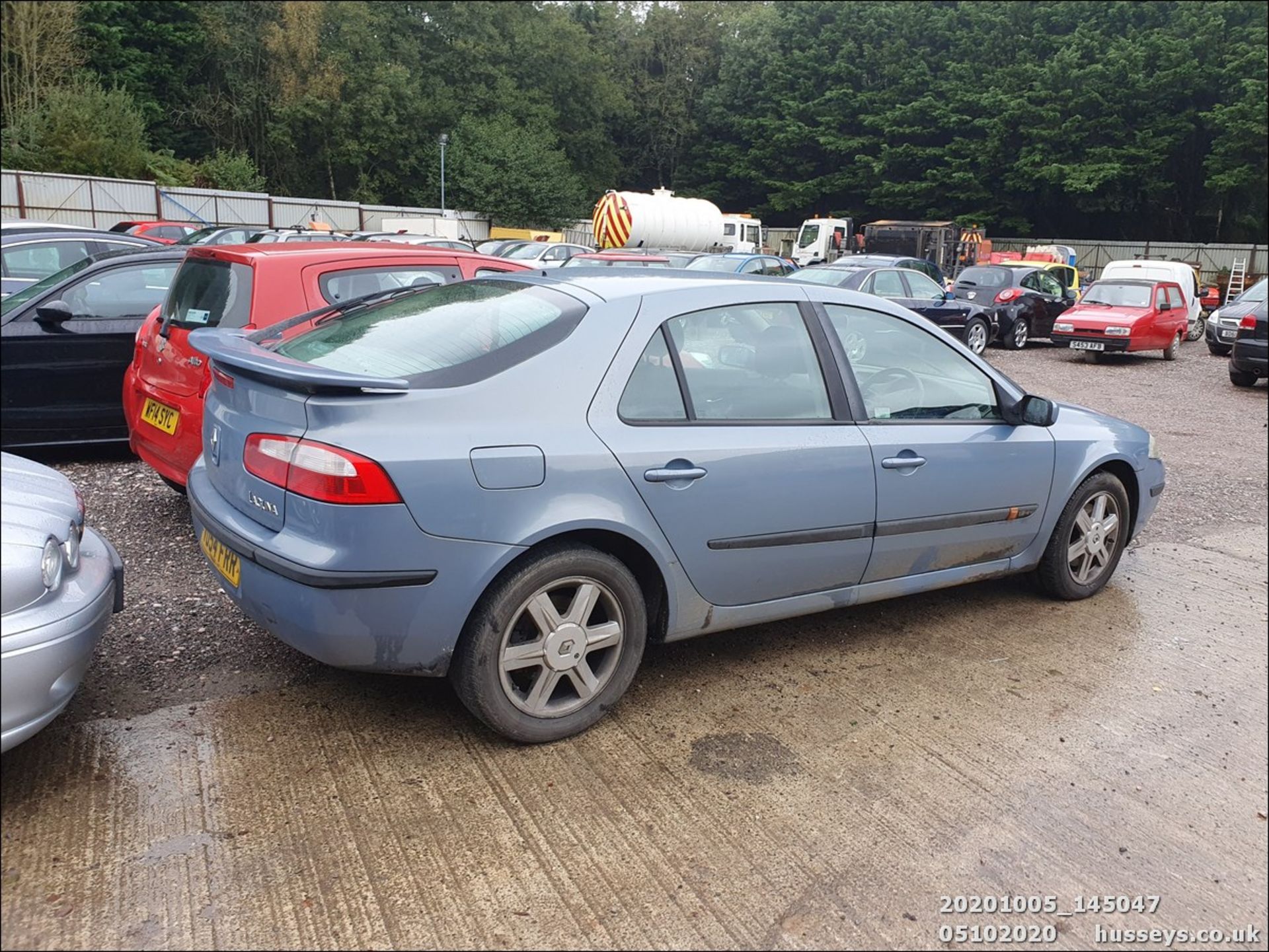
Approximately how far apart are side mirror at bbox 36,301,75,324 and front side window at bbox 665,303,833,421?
481 cm

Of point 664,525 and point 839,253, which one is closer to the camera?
point 664,525

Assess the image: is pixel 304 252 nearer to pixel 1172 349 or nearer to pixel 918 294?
pixel 918 294

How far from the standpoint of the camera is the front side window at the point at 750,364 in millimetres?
3621

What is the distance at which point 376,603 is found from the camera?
2955mm

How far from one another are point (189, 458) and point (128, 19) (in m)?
46.6

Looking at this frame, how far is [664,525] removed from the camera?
339 cm

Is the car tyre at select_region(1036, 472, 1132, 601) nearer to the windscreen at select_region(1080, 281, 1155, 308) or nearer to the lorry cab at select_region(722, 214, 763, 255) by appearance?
the windscreen at select_region(1080, 281, 1155, 308)

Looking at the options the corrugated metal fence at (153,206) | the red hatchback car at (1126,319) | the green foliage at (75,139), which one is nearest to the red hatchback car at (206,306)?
the red hatchback car at (1126,319)

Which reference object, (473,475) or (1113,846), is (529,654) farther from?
(1113,846)

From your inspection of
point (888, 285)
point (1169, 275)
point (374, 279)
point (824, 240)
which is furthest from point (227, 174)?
point (374, 279)

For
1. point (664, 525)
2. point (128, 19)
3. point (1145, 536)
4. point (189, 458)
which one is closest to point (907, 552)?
point (664, 525)

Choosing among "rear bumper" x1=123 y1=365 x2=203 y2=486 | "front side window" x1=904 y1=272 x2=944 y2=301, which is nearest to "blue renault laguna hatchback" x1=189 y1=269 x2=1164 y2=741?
"rear bumper" x1=123 y1=365 x2=203 y2=486

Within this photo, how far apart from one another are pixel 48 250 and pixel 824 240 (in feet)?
85.7

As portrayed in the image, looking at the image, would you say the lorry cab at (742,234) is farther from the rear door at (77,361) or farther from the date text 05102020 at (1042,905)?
the date text 05102020 at (1042,905)
